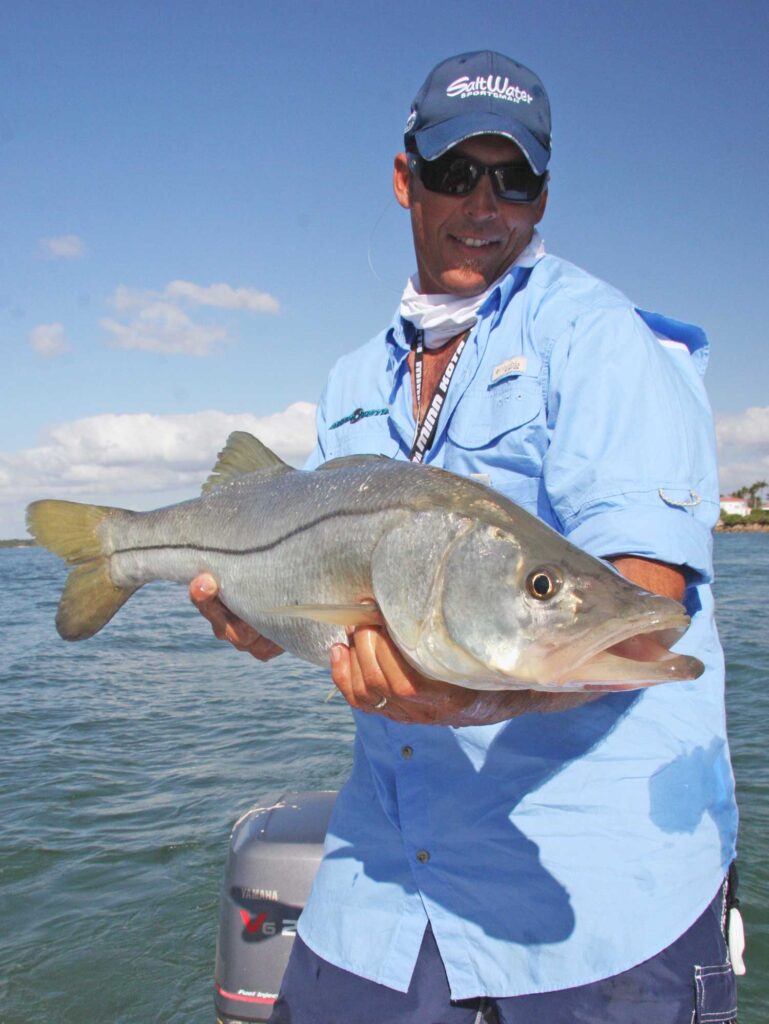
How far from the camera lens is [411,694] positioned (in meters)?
2.03

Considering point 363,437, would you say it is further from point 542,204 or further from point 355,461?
point 542,204

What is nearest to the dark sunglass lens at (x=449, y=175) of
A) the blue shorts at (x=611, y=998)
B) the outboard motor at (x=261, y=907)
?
the blue shorts at (x=611, y=998)

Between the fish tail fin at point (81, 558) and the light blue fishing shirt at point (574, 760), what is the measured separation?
1.46 metres

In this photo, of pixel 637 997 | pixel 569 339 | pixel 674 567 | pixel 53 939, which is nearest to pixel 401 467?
pixel 569 339

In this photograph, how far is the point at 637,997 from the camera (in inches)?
84.5

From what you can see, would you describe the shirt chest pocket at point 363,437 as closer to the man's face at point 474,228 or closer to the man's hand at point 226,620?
the man's face at point 474,228

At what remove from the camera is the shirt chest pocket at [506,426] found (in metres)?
2.35

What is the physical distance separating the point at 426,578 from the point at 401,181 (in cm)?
195

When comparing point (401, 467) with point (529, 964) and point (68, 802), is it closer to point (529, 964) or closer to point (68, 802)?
point (529, 964)

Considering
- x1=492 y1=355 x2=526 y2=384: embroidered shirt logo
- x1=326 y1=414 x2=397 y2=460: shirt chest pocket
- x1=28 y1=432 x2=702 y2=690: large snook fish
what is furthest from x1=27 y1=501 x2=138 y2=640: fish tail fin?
x1=492 y1=355 x2=526 y2=384: embroidered shirt logo

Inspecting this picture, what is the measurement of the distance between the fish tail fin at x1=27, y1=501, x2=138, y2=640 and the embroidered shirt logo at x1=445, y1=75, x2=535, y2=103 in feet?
6.88

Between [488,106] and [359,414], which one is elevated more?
[488,106]

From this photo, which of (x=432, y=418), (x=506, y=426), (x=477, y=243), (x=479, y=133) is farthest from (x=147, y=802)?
(x=479, y=133)

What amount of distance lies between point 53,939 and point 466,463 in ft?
17.1
